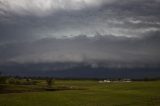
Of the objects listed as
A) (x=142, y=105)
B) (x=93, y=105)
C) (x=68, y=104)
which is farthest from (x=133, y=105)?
(x=68, y=104)

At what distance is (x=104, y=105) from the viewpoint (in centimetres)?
6981

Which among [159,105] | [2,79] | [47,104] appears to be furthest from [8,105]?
[2,79]

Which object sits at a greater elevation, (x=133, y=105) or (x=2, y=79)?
(x=2, y=79)

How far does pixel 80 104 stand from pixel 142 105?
12.7 m

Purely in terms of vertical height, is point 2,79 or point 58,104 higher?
point 2,79

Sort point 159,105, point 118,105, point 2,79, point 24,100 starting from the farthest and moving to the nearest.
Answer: point 2,79
point 24,100
point 118,105
point 159,105

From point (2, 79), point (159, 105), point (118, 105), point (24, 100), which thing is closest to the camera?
point (159, 105)

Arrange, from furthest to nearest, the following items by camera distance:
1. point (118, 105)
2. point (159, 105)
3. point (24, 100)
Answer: point (24, 100) → point (118, 105) → point (159, 105)

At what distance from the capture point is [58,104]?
72.2 meters

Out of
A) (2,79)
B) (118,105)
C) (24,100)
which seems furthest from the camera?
(2,79)

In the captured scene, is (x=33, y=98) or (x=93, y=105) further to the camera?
(x=33, y=98)

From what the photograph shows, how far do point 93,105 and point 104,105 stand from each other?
2.48 meters

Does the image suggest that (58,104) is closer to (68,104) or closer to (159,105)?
(68,104)

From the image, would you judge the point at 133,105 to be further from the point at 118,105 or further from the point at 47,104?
the point at 47,104
